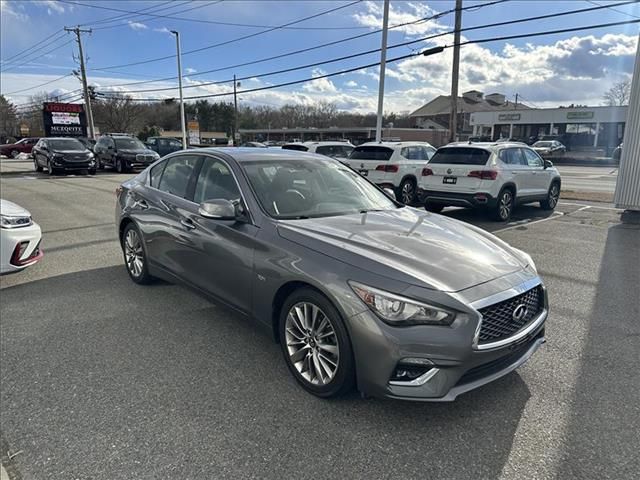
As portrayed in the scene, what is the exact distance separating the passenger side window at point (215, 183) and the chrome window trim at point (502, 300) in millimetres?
2078

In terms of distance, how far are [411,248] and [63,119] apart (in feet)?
127

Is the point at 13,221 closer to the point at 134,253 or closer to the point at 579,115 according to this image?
the point at 134,253

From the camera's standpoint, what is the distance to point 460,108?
7519 centimetres

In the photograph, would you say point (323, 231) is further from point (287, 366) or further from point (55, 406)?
point (55, 406)

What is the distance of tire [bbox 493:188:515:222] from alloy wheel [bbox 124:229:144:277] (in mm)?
7344

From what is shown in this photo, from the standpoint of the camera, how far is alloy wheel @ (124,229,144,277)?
4961mm

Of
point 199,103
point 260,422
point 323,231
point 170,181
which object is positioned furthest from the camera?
point 199,103

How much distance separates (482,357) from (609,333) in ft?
7.36

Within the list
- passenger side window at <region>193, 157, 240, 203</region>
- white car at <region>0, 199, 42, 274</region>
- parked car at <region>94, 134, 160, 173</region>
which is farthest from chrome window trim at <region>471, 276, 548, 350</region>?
parked car at <region>94, 134, 160, 173</region>

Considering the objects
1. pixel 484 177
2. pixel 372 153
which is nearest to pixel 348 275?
pixel 484 177

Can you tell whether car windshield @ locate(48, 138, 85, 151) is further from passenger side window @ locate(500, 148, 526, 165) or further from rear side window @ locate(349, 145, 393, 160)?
passenger side window @ locate(500, 148, 526, 165)

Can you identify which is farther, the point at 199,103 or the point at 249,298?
the point at 199,103

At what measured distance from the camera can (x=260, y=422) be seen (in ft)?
8.79

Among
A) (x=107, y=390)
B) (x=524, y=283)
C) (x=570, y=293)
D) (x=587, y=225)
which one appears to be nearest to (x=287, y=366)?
(x=107, y=390)
